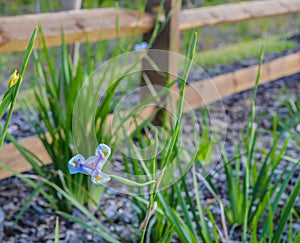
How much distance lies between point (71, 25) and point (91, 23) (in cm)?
11

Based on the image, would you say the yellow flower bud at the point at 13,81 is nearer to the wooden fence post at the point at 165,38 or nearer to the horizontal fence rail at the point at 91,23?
the horizontal fence rail at the point at 91,23

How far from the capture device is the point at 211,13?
319 cm

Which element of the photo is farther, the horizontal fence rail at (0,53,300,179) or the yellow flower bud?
the horizontal fence rail at (0,53,300,179)

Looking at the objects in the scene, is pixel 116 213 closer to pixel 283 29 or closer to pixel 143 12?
pixel 143 12

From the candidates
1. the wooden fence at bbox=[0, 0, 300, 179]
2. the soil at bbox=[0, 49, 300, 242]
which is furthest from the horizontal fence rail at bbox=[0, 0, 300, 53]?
the soil at bbox=[0, 49, 300, 242]

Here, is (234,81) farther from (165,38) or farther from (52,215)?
(52,215)

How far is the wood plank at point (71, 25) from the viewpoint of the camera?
2143 mm

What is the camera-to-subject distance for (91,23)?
247cm

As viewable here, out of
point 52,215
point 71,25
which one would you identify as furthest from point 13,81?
point 71,25

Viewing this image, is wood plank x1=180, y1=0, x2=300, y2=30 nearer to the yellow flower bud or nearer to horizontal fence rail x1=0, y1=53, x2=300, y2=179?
horizontal fence rail x1=0, y1=53, x2=300, y2=179

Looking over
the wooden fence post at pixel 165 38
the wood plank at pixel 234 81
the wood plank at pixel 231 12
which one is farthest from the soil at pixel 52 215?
the wood plank at pixel 231 12

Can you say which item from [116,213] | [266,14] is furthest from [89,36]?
[266,14]

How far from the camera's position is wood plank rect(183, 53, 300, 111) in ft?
9.89

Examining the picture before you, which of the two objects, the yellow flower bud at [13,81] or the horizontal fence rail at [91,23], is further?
the horizontal fence rail at [91,23]
